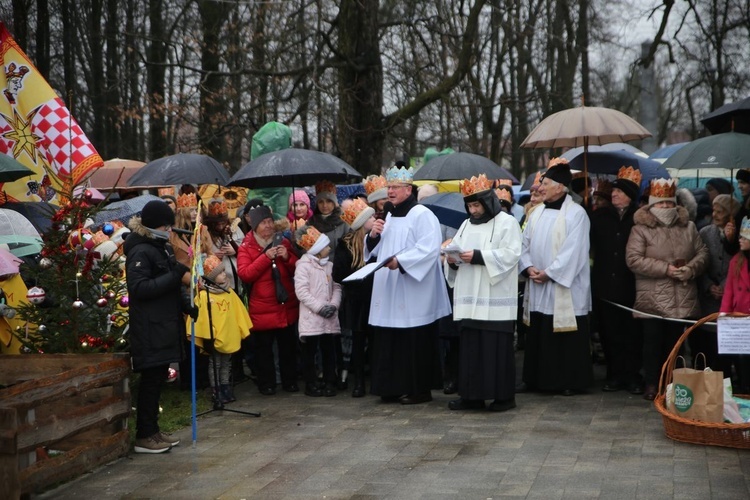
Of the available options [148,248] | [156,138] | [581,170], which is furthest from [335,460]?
[156,138]

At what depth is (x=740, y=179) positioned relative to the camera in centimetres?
930

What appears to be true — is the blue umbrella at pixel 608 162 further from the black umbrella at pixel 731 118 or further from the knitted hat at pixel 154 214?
the knitted hat at pixel 154 214

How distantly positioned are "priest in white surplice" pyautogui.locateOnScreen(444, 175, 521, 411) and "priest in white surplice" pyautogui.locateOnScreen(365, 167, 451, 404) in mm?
360

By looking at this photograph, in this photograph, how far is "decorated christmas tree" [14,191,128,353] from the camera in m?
7.25

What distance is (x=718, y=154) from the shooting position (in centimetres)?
888

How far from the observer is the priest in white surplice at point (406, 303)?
8875 millimetres

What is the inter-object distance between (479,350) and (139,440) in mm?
2960

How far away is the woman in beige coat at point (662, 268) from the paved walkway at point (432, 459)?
1.96ft

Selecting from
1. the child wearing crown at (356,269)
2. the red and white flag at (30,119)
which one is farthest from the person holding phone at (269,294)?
the red and white flag at (30,119)

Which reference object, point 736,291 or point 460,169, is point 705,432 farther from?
point 460,169

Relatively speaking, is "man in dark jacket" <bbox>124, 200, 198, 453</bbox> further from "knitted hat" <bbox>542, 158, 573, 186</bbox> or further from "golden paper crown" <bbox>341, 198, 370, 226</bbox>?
"knitted hat" <bbox>542, 158, 573, 186</bbox>

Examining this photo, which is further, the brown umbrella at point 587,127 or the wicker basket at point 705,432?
the brown umbrella at point 587,127

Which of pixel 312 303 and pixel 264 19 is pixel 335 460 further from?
pixel 264 19

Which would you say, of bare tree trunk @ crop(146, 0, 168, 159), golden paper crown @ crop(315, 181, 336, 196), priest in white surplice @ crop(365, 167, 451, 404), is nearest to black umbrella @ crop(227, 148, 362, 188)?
golden paper crown @ crop(315, 181, 336, 196)
